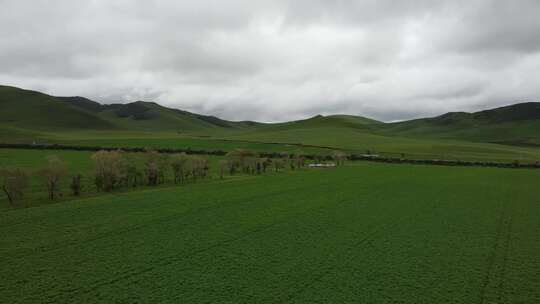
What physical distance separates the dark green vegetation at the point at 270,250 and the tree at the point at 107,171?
6012 millimetres

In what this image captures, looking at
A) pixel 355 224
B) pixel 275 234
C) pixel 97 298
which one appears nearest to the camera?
pixel 97 298

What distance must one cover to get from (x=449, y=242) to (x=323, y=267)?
33.8 ft

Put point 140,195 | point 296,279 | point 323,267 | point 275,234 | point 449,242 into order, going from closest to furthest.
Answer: point 296,279, point 323,267, point 449,242, point 275,234, point 140,195

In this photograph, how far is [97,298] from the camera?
16453 mm

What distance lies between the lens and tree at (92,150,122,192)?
4631 cm

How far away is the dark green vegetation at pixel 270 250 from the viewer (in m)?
17.4

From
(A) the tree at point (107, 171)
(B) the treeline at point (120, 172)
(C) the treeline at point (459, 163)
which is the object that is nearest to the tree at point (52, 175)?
(B) the treeline at point (120, 172)

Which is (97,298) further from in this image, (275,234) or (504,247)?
(504,247)

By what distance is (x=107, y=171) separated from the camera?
154 ft

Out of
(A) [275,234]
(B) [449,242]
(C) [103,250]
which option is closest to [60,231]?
(C) [103,250]

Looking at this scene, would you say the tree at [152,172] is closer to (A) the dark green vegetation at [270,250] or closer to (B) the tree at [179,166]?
(B) the tree at [179,166]

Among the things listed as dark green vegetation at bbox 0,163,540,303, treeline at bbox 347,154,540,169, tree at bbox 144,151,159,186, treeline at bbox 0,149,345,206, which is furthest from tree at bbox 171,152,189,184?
treeline at bbox 347,154,540,169

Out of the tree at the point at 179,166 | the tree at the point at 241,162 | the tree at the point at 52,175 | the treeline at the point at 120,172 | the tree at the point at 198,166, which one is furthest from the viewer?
the tree at the point at 241,162

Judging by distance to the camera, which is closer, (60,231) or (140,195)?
(60,231)
